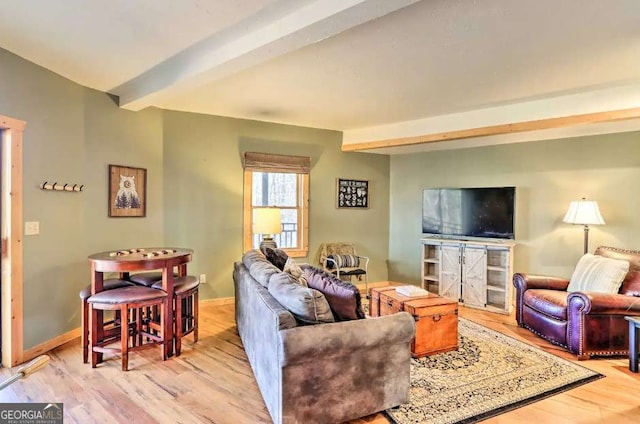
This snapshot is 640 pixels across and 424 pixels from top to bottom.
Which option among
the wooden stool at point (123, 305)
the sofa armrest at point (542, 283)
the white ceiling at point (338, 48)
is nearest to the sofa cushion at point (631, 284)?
the sofa armrest at point (542, 283)

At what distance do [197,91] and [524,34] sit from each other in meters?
2.99

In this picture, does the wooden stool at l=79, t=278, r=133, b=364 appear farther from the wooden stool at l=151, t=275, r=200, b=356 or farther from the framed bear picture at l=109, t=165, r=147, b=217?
the framed bear picture at l=109, t=165, r=147, b=217

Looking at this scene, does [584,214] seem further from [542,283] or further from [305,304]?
[305,304]

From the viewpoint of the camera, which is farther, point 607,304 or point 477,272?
point 477,272

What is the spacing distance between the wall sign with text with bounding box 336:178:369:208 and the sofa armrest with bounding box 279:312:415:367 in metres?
3.43

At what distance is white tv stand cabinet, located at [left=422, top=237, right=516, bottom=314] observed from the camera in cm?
469

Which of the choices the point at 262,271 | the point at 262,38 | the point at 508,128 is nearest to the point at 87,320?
the point at 262,271

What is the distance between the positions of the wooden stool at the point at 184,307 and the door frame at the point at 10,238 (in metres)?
1.06

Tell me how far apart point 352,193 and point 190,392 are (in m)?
3.86

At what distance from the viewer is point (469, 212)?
5145 millimetres

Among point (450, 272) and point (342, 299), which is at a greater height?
point (342, 299)

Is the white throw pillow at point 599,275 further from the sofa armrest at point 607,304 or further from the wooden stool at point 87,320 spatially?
the wooden stool at point 87,320

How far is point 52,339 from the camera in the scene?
3.31m

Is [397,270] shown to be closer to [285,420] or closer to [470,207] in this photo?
[470,207]
